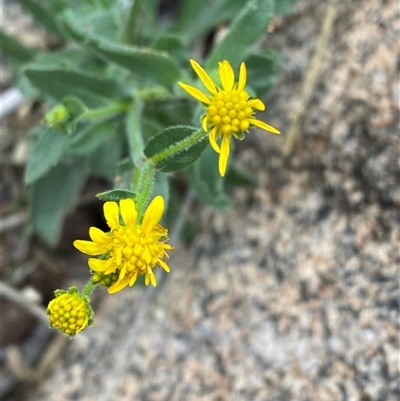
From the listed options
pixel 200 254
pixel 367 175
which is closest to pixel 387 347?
pixel 367 175

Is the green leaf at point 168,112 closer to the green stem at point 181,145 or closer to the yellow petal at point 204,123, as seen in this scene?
the green stem at point 181,145

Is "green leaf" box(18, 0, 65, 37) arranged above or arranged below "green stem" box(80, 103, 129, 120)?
above

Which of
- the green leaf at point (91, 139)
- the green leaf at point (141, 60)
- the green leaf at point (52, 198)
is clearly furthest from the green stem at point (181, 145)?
the green leaf at point (52, 198)

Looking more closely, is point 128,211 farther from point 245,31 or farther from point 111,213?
point 245,31

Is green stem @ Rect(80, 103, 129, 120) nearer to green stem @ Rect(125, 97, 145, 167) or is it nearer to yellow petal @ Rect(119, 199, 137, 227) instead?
green stem @ Rect(125, 97, 145, 167)

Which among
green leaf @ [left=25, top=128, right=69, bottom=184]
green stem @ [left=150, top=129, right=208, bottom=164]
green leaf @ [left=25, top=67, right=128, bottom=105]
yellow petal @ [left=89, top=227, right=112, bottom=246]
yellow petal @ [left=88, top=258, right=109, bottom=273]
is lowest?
yellow petal @ [left=88, top=258, right=109, bottom=273]

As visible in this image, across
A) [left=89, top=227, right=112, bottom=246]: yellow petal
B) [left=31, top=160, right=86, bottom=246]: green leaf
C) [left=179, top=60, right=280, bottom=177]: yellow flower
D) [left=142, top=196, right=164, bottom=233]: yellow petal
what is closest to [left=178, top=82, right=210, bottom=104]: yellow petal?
[left=179, top=60, right=280, bottom=177]: yellow flower

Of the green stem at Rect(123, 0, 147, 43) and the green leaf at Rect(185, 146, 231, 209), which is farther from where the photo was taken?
the green stem at Rect(123, 0, 147, 43)

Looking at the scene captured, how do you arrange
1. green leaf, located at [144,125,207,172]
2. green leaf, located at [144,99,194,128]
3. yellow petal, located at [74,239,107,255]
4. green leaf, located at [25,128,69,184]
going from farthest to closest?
green leaf, located at [144,99,194,128] → green leaf, located at [25,128,69,184] → green leaf, located at [144,125,207,172] → yellow petal, located at [74,239,107,255]

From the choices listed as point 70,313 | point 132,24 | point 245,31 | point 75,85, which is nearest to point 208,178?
point 245,31
